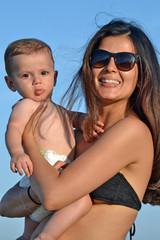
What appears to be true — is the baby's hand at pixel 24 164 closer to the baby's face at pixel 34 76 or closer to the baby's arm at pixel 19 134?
the baby's arm at pixel 19 134

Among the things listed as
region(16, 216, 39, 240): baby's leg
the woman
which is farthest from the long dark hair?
region(16, 216, 39, 240): baby's leg

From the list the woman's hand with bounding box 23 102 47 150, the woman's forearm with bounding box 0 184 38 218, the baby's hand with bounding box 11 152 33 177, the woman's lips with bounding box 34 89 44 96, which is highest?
the woman's lips with bounding box 34 89 44 96

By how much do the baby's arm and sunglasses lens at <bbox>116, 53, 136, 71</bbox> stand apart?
3.00 feet

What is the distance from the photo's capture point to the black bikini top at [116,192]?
145 inches

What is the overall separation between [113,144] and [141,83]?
2.60 ft

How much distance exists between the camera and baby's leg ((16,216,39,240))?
4164 millimetres

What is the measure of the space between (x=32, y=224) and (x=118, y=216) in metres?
0.94

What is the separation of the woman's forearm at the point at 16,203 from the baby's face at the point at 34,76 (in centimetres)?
95

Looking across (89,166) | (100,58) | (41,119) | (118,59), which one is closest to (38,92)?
(41,119)

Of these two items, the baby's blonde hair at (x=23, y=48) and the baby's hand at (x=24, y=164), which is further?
the baby's blonde hair at (x=23, y=48)

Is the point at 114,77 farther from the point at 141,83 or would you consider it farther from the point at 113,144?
the point at 113,144

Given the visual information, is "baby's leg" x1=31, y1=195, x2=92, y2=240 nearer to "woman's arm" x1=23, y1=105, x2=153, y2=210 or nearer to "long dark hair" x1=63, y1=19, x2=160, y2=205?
"woman's arm" x1=23, y1=105, x2=153, y2=210

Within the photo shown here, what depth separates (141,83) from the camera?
400 cm

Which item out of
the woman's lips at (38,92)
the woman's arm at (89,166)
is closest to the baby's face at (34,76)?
the woman's lips at (38,92)
